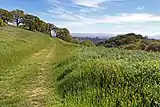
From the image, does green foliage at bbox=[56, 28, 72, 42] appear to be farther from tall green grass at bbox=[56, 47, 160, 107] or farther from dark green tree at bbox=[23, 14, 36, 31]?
tall green grass at bbox=[56, 47, 160, 107]

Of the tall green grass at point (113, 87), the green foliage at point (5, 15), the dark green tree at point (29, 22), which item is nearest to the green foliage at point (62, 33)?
the dark green tree at point (29, 22)

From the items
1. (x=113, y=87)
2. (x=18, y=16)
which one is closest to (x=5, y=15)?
(x=18, y=16)

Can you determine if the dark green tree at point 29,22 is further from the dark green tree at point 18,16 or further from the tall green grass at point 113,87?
the tall green grass at point 113,87

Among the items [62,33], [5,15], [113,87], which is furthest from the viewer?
[62,33]

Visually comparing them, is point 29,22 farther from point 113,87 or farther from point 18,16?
point 113,87

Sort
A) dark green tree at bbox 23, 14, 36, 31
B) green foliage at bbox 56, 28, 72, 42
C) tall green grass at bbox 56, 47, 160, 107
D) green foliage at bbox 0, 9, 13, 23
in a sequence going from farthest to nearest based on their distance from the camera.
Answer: green foliage at bbox 56, 28, 72, 42 → dark green tree at bbox 23, 14, 36, 31 → green foliage at bbox 0, 9, 13, 23 → tall green grass at bbox 56, 47, 160, 107

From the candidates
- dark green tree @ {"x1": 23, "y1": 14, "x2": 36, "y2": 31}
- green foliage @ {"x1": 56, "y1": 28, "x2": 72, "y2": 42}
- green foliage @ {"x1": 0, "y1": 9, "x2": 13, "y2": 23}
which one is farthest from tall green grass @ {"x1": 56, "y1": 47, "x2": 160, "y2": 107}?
green foliage @ {"x1": 56, "y1": 28, "x2": 72, "y2": 42}

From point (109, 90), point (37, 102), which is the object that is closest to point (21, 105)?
point (37, 102)

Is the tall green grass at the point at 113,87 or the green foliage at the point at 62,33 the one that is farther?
the green foliage at the point at 62,33

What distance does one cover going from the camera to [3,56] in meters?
26.3

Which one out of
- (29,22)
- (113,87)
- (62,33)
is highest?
(29,22)

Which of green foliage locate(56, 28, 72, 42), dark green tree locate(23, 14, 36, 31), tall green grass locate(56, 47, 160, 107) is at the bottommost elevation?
green foliage locate(56, 28, 72, 42)

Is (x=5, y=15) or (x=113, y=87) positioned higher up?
(x=5, y=15)

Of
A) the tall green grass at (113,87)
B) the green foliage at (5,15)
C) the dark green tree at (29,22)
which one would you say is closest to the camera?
the tall green grass at (113,87)
